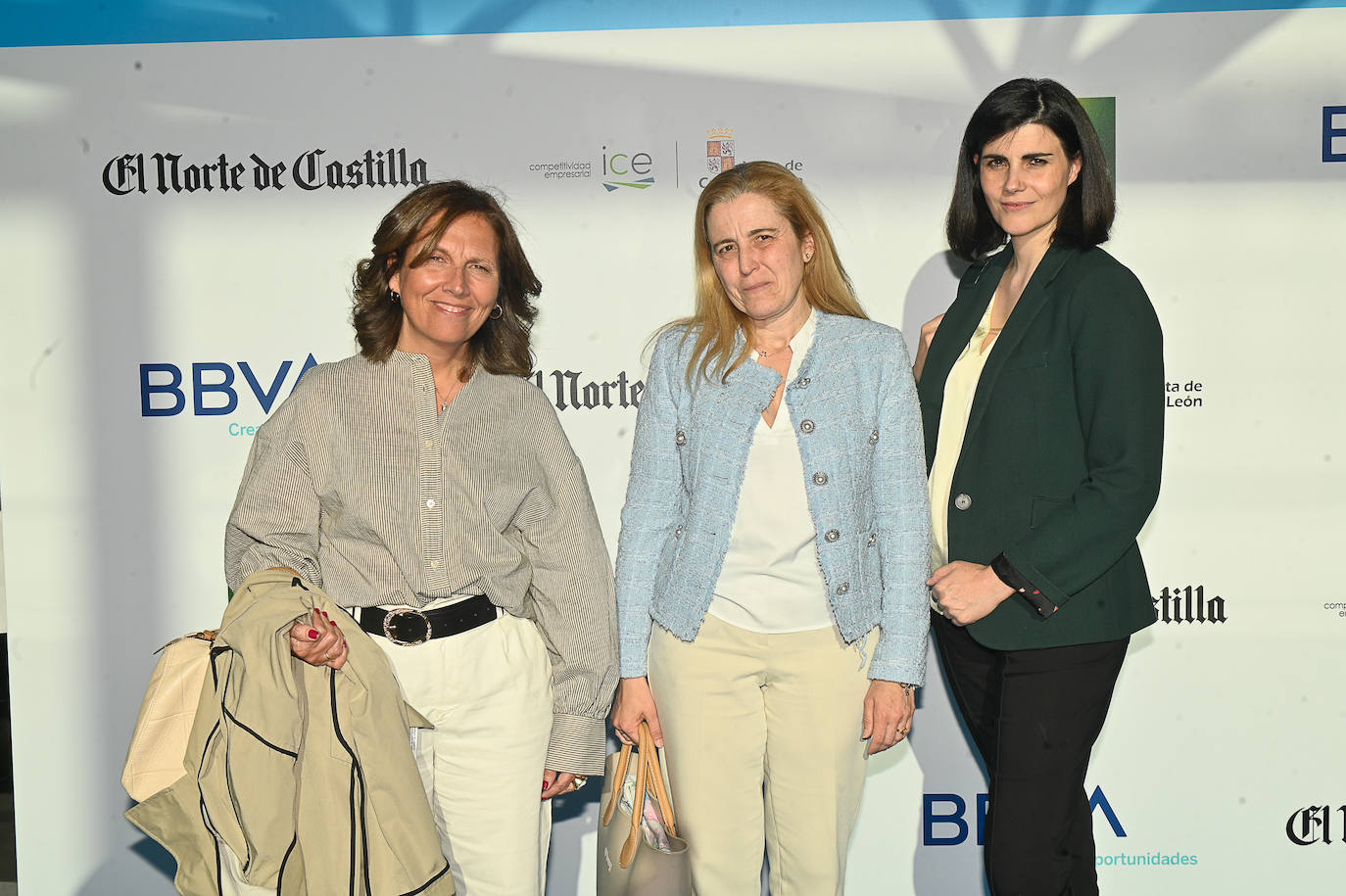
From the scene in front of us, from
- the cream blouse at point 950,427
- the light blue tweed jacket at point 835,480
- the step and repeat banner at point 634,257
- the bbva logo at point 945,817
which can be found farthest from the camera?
the bbva logo at point 945,817

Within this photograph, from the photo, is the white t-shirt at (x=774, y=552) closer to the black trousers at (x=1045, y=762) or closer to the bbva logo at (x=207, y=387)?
the black trousers at (x=1045, y=762)

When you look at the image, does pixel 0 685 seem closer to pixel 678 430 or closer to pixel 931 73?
pixel 678 430

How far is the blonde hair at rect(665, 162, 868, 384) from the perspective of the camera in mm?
2168

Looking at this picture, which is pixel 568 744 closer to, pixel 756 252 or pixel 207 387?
pixel 756 252

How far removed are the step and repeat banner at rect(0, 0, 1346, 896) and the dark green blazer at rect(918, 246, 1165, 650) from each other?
1026 millimetres

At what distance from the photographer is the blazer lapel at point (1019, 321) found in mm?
2152

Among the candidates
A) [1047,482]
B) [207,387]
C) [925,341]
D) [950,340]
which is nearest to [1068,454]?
[1047,482]

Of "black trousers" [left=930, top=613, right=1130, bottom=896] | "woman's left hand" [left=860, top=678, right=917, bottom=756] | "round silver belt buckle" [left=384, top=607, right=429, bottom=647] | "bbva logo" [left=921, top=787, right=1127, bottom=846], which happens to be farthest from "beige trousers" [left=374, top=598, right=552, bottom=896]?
"bbva logo" [left=921, top=787, right=1127, bottom=846]

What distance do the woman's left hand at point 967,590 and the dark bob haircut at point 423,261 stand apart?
3.37 feet

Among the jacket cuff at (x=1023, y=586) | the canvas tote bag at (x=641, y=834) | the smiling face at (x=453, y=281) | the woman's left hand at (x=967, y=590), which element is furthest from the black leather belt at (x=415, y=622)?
the jacket cuff at (x=1023, y=586)

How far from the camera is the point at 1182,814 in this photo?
3.22 metres

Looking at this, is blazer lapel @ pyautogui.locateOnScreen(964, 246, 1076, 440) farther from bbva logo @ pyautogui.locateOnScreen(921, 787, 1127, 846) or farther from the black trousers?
bbva logo @ pyautogui.locateOnScreen(921, 787, 1127, 846)

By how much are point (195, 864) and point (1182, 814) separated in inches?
108

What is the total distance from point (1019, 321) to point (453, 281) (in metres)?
1.17
